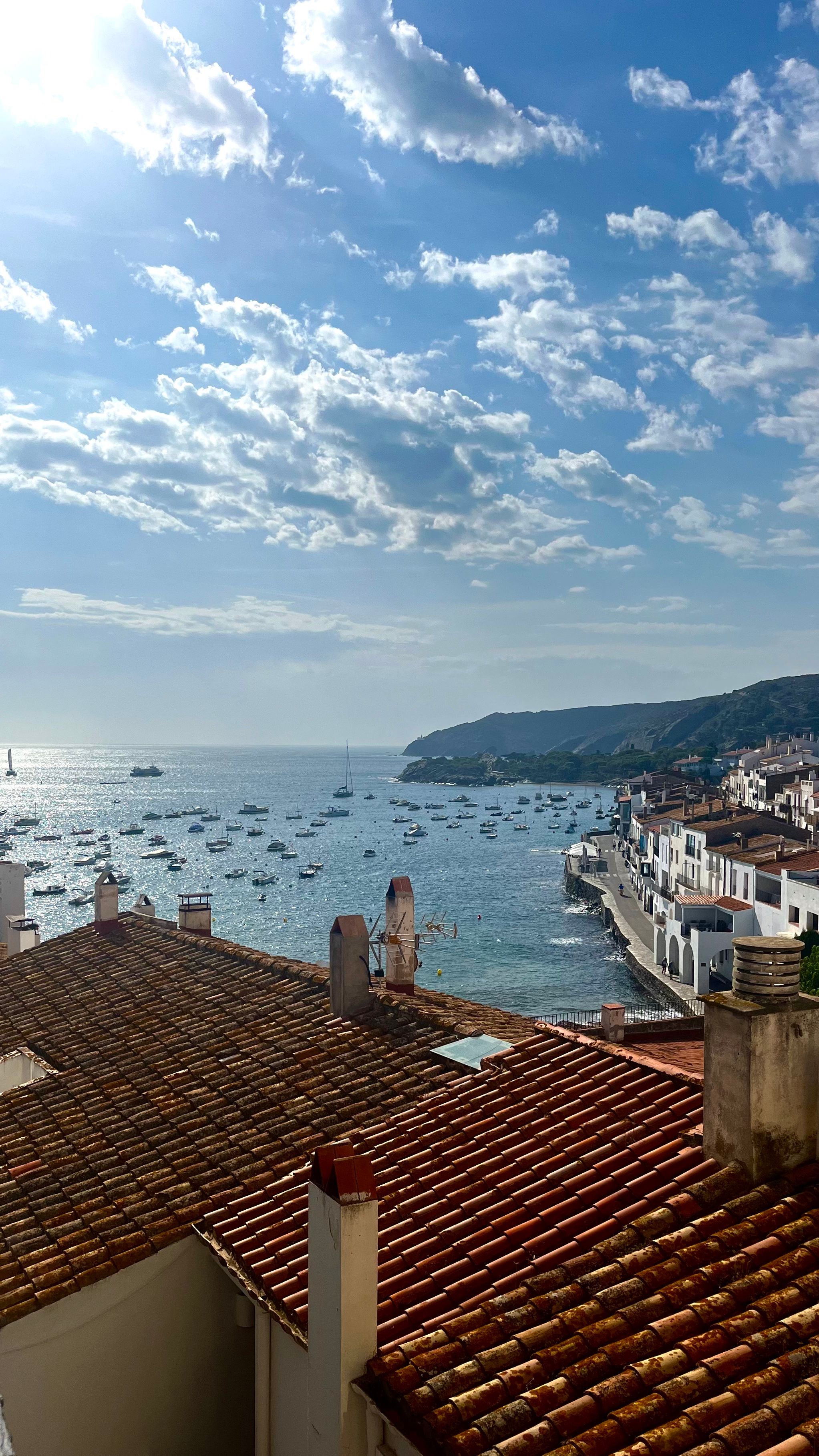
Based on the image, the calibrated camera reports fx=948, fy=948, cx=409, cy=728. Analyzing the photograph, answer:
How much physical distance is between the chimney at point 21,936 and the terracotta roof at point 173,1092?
447 cm

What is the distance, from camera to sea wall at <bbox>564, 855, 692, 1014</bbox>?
49500 millimetres

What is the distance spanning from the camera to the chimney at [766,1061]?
5.06 metres

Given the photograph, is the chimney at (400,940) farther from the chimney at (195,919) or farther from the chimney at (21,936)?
the chimney at (21,936)

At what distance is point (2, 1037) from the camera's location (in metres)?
13.1

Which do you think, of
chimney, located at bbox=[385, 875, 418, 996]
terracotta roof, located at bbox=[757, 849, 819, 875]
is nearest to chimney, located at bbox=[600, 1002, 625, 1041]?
chimney, located at bbox=[385, 875, 418, 996]

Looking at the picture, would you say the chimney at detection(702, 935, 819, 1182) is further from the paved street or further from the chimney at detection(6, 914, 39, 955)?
the paved street

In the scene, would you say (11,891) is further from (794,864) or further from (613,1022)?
(794,864)

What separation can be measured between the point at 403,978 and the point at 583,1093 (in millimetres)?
5714

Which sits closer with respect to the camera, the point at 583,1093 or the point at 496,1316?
the point at 496,1316

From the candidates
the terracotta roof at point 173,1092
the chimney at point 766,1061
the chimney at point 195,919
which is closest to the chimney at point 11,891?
the chimney at point 195,919

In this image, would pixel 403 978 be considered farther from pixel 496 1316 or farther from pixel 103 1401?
pixel 496 1316

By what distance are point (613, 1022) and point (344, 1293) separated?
6.10 metres

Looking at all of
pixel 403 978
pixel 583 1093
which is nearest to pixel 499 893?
pixel 403 978

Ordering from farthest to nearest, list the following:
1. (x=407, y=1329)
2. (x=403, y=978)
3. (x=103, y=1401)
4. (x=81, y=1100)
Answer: (x=403, y=978) < (x=81, y=1100) < (x=103, y=1401) < (x=407, y=1329)
